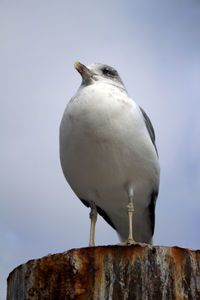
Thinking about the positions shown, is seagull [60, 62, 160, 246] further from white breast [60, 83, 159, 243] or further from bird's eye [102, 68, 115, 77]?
bird's eye [102, 68, 115, 77]

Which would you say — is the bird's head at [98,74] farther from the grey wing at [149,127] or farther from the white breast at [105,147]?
the grey wing at [149,127]

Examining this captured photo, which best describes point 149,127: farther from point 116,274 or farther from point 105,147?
point 116,274

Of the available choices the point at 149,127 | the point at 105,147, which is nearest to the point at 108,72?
the point at 149,127

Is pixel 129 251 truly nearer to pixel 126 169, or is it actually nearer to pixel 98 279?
pixel 98 279

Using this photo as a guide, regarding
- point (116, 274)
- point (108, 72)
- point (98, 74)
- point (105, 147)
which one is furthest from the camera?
point (108, 72)

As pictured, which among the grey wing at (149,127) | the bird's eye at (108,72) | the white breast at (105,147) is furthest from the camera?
the bird's eye at (108,72)

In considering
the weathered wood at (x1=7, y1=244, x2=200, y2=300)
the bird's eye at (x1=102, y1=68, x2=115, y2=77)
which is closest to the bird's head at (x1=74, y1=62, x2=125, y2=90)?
the bird's eye at (x1=102, y1=68, x2=115, y2=77)

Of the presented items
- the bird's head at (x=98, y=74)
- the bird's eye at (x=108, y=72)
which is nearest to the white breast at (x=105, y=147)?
the bird's head at (x=98, y=74)
